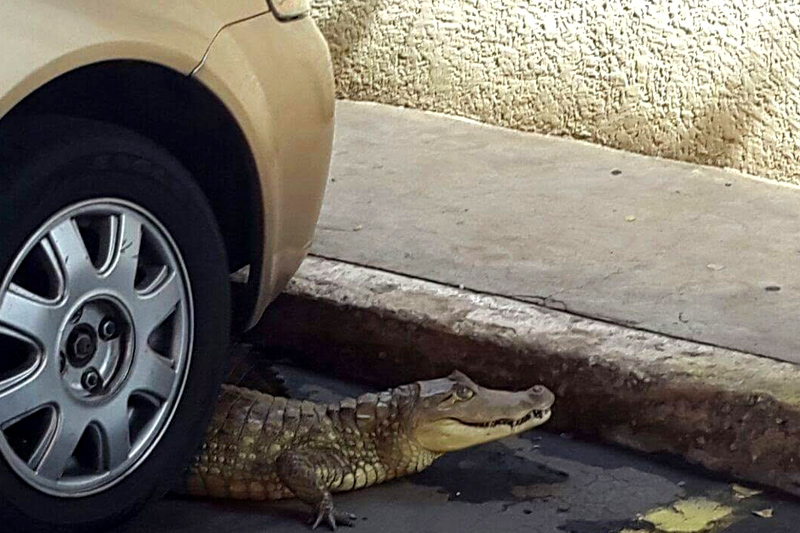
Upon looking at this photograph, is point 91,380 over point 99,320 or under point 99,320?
under

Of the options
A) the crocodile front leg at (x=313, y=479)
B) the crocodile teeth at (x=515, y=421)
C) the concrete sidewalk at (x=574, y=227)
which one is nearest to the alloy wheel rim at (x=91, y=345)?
the crocodile front leg at (x=313, y=479)

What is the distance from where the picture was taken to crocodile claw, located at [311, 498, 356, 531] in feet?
11.5

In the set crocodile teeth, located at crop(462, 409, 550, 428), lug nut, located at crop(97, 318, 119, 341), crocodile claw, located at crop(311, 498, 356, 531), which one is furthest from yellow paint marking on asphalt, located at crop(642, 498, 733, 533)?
lug nut, located at crop(97, 318, 119, 341)

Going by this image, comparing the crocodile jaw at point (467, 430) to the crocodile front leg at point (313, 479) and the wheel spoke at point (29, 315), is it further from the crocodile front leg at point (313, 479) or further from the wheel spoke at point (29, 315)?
the wheel spoke at point (29, 315)

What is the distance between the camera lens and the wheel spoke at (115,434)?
3193 millimetres

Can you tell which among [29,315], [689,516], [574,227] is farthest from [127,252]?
[574,227]

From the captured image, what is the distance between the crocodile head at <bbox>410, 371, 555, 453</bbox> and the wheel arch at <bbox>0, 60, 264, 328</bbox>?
A: 0.58 meters

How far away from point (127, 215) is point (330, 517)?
3.11ft

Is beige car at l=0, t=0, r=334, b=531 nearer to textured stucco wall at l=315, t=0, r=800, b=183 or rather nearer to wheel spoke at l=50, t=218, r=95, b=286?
wheel spoke at l=50, t=218, r=95, b=286

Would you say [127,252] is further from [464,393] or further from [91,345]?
[464,393]

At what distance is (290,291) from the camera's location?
4.48 meters

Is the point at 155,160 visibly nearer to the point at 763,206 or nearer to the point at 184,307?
the point at 184,307

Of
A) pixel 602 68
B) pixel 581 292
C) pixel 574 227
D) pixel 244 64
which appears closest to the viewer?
pixel 244 64

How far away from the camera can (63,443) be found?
311 cm
